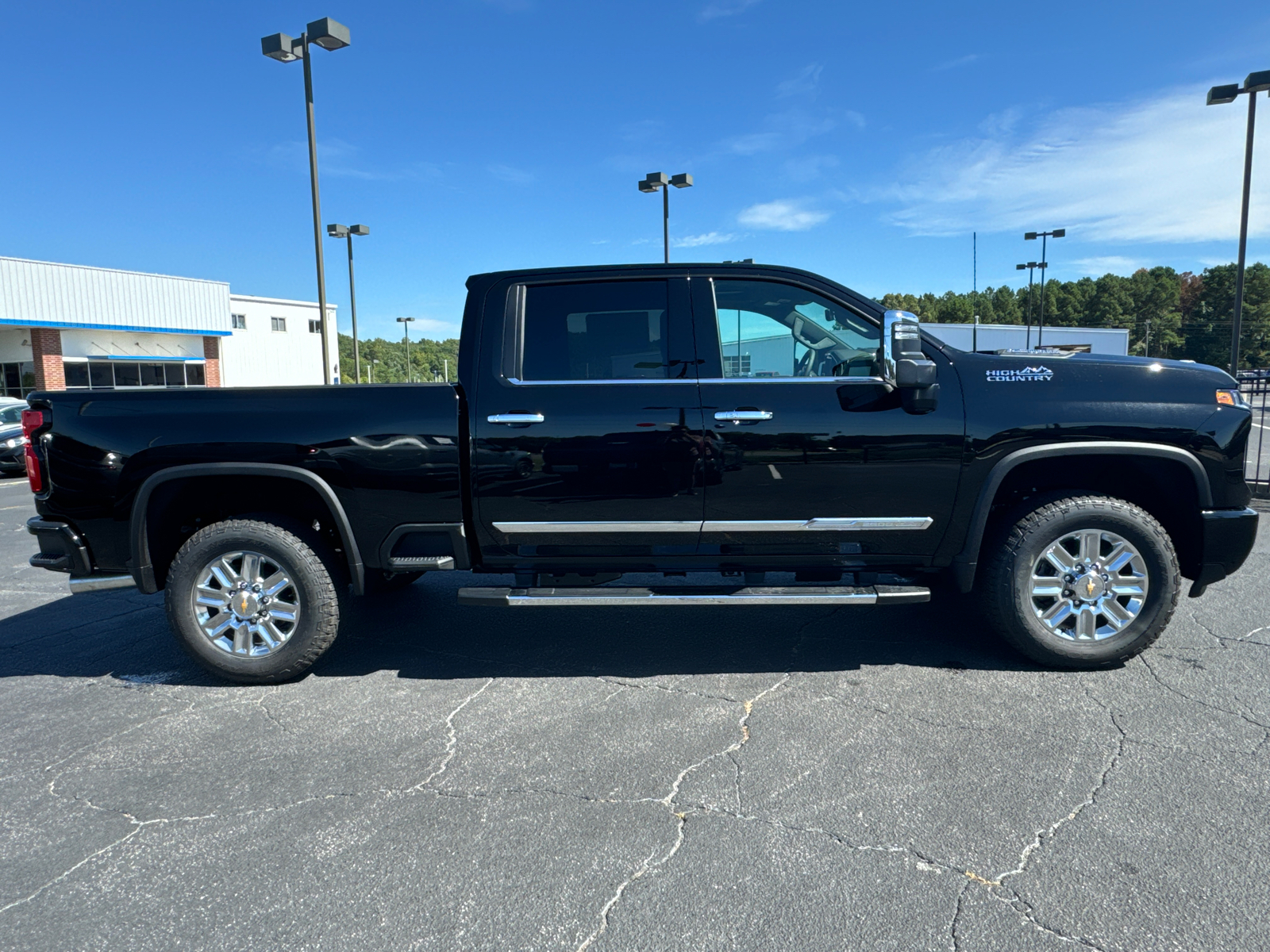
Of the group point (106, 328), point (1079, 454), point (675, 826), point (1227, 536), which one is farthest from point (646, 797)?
point (106, 328)

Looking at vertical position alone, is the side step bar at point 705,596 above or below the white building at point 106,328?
below

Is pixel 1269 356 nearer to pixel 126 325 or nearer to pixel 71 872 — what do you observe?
pixel 126 325

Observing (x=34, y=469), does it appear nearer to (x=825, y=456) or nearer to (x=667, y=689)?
(x=667, y=689)

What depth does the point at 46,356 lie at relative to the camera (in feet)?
107

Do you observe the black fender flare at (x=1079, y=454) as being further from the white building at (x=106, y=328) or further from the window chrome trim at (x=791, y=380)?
the white building at (x=106, y=328)

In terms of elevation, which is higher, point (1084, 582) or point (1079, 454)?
point (1079, 454)

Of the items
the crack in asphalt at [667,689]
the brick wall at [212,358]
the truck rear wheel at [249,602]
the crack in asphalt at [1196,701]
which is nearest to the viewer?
the crack in asphalt at [1196,701]

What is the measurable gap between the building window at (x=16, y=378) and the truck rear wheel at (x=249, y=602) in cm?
3655

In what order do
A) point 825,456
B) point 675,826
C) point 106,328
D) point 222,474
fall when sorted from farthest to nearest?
1. point 106,328
2. point 222,474
3. point 825,456
4. point 675,826

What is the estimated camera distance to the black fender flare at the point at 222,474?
160 inches

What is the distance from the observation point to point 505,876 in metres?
2.55

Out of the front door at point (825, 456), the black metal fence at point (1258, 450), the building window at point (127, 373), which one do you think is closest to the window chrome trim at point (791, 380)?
the front door at point (825, 456)

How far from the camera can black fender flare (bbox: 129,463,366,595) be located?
13.4 ft

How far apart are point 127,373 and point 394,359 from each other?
100700 mm
